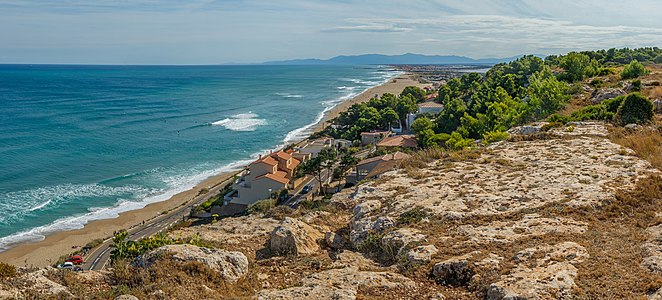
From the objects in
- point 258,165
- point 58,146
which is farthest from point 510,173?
point 58,146

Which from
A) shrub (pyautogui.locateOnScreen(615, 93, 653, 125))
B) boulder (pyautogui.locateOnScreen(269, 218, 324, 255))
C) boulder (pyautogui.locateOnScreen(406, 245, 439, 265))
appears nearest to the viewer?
boulder (pyautogui.locateOnScreen(406, 245, 439, 265))

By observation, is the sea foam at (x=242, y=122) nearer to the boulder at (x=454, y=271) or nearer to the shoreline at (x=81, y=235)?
the shoreline at (x=81, y=235)

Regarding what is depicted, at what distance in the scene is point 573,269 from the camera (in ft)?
30.5

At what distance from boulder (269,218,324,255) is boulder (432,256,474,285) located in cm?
374

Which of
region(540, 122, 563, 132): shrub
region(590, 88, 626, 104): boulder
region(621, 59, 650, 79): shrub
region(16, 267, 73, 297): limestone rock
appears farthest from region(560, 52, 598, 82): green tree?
region(16, 267, 73, 297): limestone rock

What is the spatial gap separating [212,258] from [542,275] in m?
7.07

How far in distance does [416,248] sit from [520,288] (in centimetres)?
301

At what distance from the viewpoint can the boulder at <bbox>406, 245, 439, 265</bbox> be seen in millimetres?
10656

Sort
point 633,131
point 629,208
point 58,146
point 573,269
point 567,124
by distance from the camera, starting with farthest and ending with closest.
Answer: point 58,146, point 567,124, point 633,131, point 629,208, point 573,269

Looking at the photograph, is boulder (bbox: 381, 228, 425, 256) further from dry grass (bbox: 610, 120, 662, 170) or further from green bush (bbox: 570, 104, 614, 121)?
green bush (bbox: 570, 104, 614, 121)

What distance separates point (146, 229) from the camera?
124 ft

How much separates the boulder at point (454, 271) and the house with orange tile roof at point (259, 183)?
1349 inches

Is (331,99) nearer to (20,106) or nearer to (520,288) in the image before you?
(20,106)

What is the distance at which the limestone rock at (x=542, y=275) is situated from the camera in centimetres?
851
